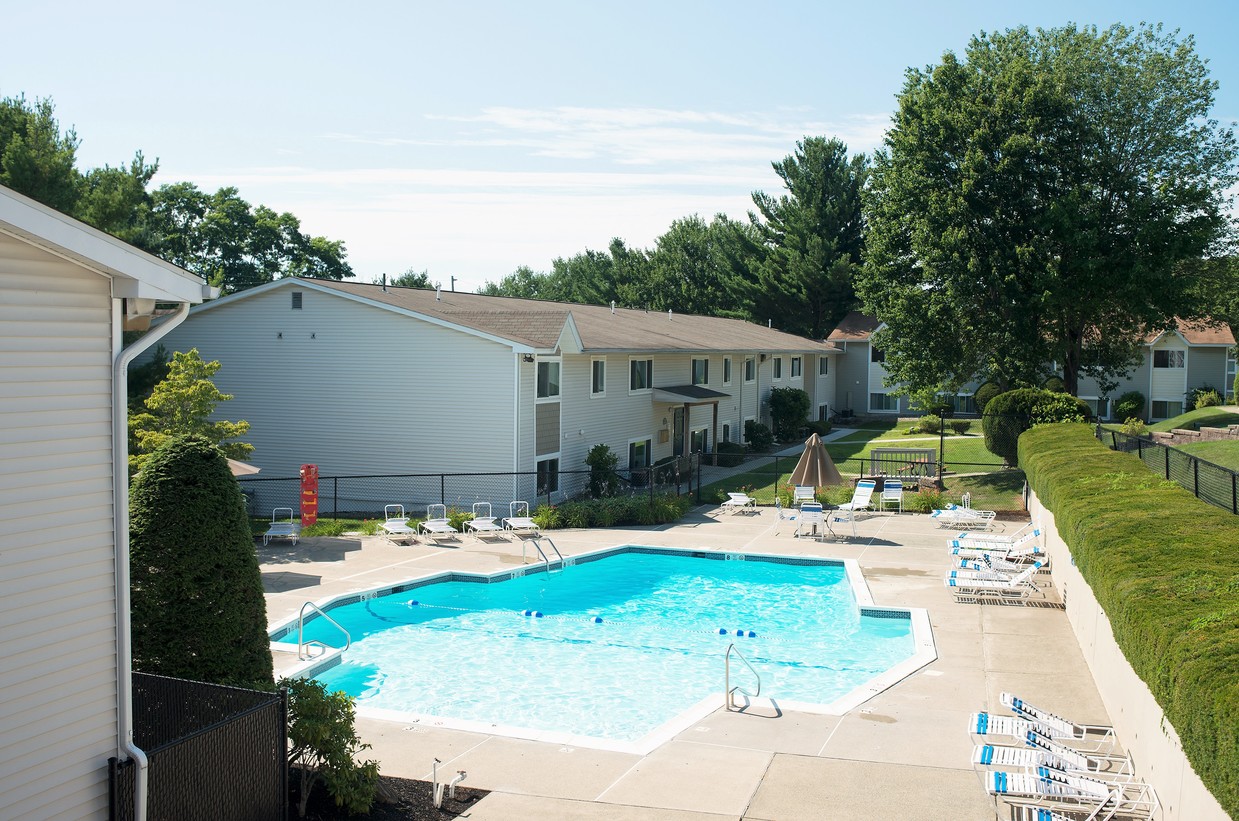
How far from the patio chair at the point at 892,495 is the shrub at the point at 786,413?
18.2 m

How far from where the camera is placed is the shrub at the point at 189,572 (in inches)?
331

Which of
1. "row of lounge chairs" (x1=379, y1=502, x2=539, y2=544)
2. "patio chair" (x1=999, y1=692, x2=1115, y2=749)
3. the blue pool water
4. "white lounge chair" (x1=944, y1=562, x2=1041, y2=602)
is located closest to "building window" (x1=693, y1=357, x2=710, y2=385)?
"row of lounge chairs" (x1=379, y1=502, x2=539, y2=544)

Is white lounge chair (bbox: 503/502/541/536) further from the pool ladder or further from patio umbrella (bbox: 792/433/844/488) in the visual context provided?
patio umbrella (bbox: 792/433/844/488)

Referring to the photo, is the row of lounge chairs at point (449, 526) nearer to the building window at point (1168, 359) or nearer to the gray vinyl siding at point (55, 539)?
the gray vinyl siding at point (55, 539)

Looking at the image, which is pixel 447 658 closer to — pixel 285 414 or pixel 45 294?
pixel 45 294

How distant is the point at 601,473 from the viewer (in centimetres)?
2966

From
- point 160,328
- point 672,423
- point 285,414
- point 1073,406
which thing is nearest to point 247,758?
point 160,328

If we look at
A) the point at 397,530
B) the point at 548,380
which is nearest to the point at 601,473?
the point at 548,380

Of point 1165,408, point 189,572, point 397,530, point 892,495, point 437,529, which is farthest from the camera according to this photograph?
point 1165,408

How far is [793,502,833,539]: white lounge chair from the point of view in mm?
24219

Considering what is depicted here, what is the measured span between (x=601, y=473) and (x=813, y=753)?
1938 cm

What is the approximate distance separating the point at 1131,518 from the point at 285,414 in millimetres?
23860

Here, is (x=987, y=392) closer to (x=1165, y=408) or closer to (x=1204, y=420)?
(x=1204, y=420)

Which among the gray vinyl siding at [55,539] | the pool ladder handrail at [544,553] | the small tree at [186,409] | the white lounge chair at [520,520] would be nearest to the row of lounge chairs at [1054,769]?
the gray vinyl siding at [55,539]
